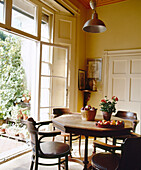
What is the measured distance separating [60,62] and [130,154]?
2982 millimetres

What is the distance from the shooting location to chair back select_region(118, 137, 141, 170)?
158 cm

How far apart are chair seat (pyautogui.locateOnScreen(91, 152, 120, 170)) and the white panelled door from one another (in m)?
2.77

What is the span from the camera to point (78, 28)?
4734mm

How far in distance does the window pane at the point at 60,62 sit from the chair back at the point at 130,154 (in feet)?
9.10

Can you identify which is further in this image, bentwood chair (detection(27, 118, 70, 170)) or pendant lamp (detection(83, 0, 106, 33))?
pendant lamp (detection(83, 0, 106, 33))

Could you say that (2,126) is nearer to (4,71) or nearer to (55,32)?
(4,71)

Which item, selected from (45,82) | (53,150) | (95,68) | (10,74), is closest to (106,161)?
(53,150)

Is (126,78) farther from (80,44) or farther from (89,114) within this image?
(89,114)

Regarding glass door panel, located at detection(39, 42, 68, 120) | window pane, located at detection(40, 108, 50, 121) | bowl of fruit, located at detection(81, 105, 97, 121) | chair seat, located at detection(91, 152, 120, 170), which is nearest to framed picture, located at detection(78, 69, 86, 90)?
glass door panel, located at detection(39, 42, 68, 120)

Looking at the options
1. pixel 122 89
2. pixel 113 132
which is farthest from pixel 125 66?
pixel 113 132

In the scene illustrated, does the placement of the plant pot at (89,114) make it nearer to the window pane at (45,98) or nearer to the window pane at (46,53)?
the window pane at (45,98)

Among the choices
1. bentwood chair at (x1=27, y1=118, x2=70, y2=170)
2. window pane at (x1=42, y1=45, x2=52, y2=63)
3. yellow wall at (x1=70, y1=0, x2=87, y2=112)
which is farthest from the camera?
yellow wall at (x1=70, y1=0, x2=87, y2=112)

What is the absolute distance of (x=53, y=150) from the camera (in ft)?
6.93

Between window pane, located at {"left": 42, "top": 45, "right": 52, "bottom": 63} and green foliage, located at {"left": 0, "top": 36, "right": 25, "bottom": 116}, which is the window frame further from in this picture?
green foliage, located at {"left": 0, "top": 36, "right": 25, "bottom": 116}
